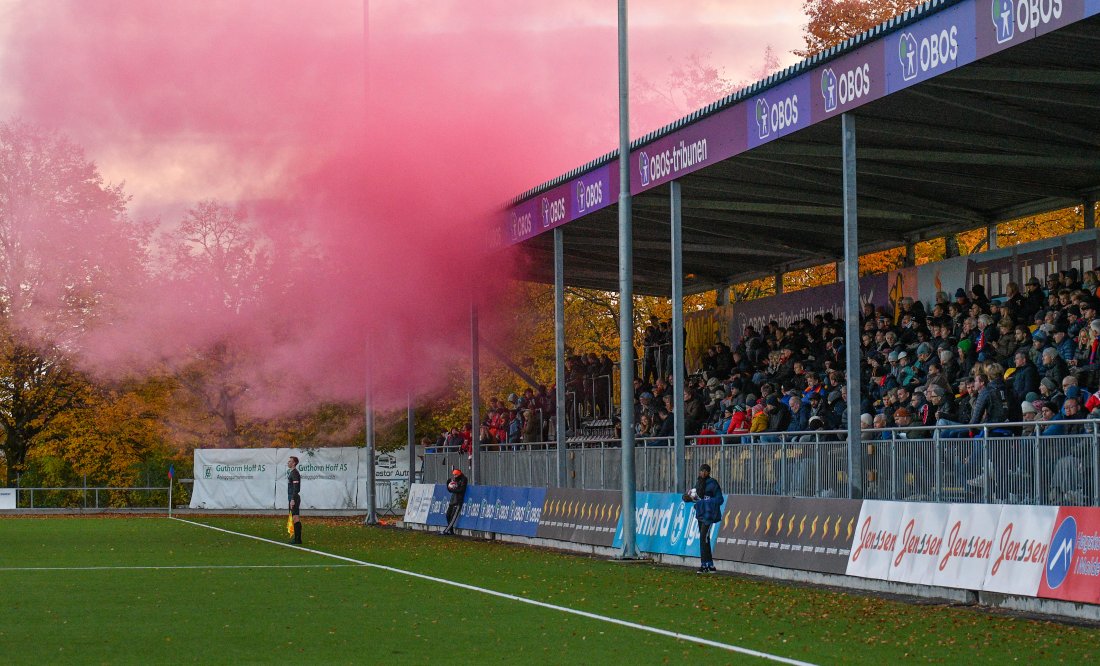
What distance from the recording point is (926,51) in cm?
1909

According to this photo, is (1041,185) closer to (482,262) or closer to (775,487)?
(775,487)

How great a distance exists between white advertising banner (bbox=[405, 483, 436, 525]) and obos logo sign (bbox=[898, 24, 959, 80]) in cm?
2361

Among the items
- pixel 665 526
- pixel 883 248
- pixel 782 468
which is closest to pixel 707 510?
pixel 782 468

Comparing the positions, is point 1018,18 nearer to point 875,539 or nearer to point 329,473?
point 875,539

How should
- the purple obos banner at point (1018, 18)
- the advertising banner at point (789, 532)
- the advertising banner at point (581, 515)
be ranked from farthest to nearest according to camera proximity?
1. the advertising banner at point (581, 515)
2. the advertising banner at point (789, 532)
3. the purple obos banner at point (1018, 18)

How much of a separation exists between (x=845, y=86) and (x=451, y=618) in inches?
375

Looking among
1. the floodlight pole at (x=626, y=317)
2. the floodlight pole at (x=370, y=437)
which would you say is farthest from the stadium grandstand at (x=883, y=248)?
the floodlight pole at (x=370, y=437)

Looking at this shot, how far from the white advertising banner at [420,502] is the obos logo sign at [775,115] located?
19.6 meters

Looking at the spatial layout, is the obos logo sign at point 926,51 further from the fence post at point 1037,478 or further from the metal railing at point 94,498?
the metal railing at point 94,498

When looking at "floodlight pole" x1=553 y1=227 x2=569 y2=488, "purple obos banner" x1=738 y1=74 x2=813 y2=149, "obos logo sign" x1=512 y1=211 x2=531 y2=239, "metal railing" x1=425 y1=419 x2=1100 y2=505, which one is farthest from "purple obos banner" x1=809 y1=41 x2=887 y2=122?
"obos logo sign" x1=512 y1=211 x2=531 y2=239

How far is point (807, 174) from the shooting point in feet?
88.1

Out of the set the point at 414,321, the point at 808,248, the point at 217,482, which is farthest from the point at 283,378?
the point at 808,248

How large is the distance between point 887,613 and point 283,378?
41.7 metres

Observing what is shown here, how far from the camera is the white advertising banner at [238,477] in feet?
184
